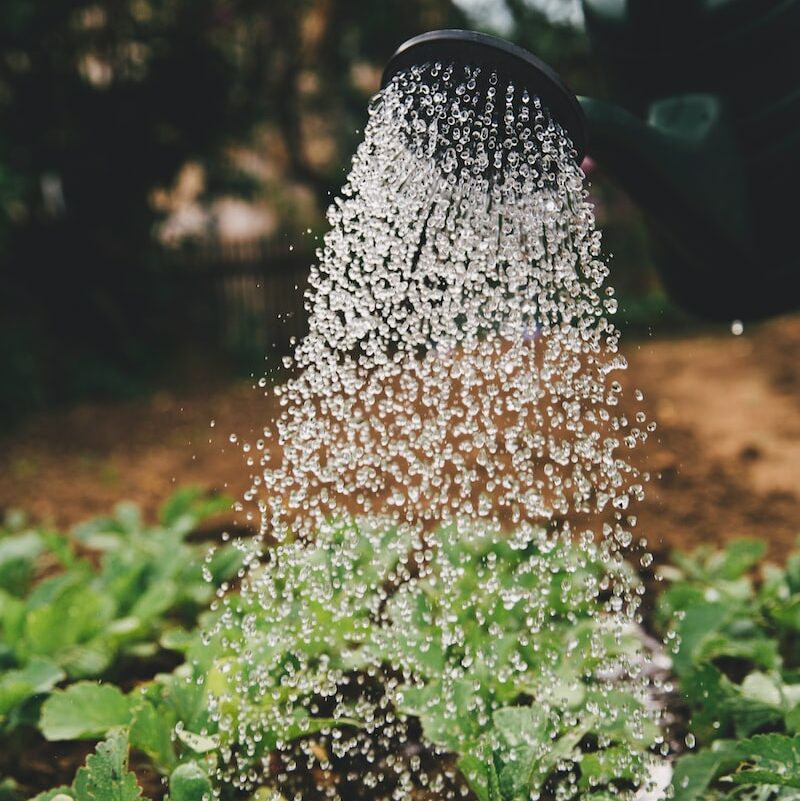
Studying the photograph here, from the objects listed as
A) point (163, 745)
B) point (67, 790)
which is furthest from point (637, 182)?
point (67, 790)

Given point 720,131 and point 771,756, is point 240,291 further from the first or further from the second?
point 771,756

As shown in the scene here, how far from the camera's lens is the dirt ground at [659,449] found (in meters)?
3.54

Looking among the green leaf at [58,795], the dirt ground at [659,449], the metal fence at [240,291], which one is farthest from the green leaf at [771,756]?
the metal fence at [240,291]

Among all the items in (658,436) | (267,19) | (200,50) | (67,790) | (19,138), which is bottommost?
(67,790)

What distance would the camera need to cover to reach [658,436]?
4805 millimetres

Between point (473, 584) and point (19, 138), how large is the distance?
6.16 meters

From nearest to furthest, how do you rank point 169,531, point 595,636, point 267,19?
1. point 595,636
2. point 169,531
3. point 267,19

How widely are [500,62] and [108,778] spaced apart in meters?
1.25

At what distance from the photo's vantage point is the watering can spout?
1.65 meters

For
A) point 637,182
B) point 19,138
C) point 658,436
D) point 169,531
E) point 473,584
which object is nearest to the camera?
point 637,182

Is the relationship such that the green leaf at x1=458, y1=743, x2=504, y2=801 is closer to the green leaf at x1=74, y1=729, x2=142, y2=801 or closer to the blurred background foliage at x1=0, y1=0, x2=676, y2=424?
the green leaf at x1=74, y1=729, x2=142, y2=801

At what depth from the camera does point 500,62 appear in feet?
4.64

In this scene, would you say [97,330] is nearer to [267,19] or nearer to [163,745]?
[267,19]

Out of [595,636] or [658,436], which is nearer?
[595,636]
